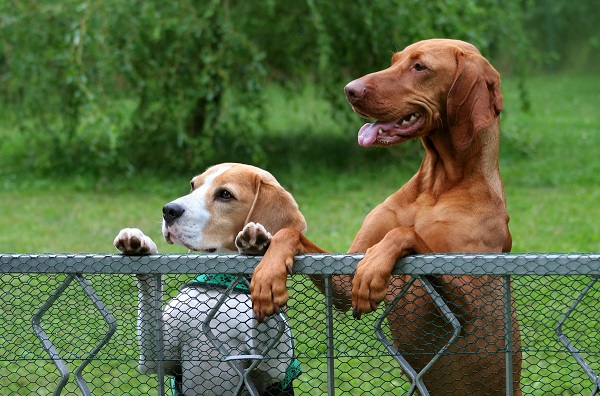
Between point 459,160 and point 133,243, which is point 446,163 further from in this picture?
point 133,243

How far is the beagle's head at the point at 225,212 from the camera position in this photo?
3805mm

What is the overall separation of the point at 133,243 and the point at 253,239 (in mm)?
398

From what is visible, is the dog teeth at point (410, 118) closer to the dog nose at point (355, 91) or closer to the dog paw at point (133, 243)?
the dog nose at point (355, 91)

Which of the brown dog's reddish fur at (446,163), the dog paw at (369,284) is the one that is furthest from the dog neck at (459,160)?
the dog paw at (369,284)

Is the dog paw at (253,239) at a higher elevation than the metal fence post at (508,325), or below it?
higher

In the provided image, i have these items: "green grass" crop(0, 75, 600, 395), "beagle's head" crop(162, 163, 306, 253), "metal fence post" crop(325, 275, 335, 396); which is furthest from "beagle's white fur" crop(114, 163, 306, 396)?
"green grass" crop(0, 75, 600, 395)

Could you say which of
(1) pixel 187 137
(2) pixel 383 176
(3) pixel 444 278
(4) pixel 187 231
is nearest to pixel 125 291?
(4) pixel 187 231

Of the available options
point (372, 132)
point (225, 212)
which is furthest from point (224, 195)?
point (372, 132)

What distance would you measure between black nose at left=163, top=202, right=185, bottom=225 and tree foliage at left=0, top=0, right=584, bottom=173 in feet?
21.3

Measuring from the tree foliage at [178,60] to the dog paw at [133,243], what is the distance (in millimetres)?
7343

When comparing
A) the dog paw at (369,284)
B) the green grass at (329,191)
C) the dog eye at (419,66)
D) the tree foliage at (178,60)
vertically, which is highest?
the dog eye at (419,66)

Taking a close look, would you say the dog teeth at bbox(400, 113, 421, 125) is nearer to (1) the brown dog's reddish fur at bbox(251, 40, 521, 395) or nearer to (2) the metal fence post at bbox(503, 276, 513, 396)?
(1) the brown dog's reddish fur at bbox(251, 40, 521, 395)

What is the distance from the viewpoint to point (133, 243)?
2.82 meters

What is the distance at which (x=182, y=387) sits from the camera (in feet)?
10.8
